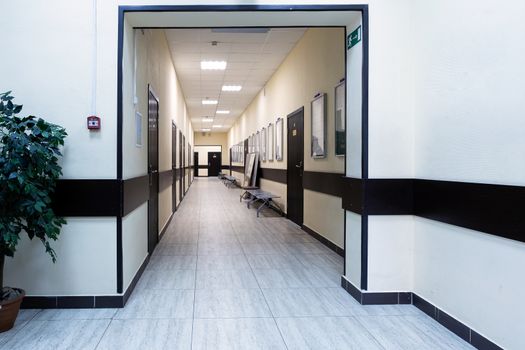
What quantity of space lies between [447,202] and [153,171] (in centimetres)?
337

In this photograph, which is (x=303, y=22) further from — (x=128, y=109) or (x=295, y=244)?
(x=295, y=244)

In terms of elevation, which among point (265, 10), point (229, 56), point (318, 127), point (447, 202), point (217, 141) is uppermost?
point (229, 56)

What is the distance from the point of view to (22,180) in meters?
2.38

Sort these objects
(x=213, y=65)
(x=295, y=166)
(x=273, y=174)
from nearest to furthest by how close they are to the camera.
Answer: (x=295, y=166)
(x=213, y=65)
(x=273, y=174)

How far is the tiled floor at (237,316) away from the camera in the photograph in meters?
2.43

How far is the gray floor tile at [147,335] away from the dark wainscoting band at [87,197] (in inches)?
32.4

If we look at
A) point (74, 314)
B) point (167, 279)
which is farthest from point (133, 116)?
point (74, 314)

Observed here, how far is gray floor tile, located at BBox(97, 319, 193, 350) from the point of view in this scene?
237 cm

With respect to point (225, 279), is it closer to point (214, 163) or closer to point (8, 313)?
point (8, 313)

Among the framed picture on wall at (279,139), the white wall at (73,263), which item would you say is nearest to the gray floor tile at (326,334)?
the white wall at (73,263)

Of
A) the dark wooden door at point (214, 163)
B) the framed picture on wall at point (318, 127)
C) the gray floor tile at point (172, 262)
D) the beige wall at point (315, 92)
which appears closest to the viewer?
the gray floor tile at point (172, 262)

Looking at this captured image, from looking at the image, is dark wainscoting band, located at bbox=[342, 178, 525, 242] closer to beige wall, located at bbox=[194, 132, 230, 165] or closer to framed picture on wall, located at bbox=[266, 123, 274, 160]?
framed picture on wall, located at bbox=[266, 123, 274, 160]

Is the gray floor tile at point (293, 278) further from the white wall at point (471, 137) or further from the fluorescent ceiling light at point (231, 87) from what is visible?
the fluorescent ceiling light at point (231, 87)

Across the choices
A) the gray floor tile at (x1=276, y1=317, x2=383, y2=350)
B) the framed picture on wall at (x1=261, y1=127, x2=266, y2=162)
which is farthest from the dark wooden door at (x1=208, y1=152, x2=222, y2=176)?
the gray floor tile at (x1=276, y1=317, x2=383, y2=350)
